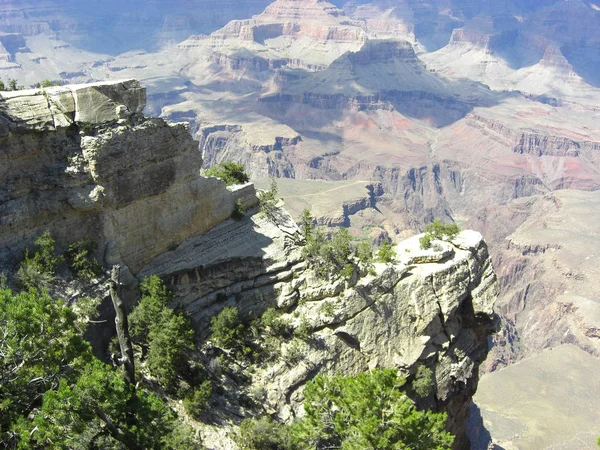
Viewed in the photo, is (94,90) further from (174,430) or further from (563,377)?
(563,377)

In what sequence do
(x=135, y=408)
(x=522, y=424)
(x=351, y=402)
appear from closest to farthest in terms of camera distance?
(x=135, y=408) → (x=351, y=402) → (x=522, y=424)

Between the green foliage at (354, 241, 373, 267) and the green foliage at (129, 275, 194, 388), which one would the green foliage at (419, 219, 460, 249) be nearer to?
the green foliage at (354, 241, 373, 267)

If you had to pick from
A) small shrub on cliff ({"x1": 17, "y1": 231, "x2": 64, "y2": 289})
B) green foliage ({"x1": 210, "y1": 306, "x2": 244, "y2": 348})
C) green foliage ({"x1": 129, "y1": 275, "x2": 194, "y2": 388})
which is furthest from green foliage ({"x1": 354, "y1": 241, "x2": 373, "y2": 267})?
small shrub on cliff ({"x1": 17, "y1": 231, "x2": 64, "y2": 289})

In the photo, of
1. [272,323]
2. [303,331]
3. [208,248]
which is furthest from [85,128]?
[303,331]

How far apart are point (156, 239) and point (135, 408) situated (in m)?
16.2

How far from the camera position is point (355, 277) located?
124 ft

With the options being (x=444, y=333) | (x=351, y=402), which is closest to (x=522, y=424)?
(x=444, y=333)

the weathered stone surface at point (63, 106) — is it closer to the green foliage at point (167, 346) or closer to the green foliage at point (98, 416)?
the green foliage at point (167, 346)

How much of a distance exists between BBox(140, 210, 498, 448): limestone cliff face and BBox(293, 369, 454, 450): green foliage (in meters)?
9.45

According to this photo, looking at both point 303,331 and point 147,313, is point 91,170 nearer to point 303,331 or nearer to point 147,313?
point 147,313

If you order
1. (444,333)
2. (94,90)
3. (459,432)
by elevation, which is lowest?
(459,432)

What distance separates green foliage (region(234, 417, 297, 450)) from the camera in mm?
27406

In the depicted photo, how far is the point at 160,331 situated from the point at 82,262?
6022 mm

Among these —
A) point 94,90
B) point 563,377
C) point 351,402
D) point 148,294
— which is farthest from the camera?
point 563,377
